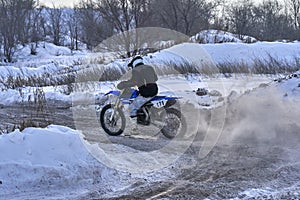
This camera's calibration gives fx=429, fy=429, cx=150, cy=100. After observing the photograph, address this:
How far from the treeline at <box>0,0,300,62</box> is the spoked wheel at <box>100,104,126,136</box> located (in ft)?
69.5

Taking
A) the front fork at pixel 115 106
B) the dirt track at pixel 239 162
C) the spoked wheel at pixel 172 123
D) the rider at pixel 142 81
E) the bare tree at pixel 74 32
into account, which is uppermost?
the bare tree at pixel 74 32

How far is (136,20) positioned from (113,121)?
73.5 ft

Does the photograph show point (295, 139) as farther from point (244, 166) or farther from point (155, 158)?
point (155, 158)

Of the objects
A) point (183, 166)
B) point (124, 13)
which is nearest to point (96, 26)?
point (124, 13)

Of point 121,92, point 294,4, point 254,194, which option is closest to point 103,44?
point 121,92

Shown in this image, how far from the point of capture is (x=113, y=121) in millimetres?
8883

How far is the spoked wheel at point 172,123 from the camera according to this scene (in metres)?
8.39

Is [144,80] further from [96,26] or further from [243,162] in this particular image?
[96,26]

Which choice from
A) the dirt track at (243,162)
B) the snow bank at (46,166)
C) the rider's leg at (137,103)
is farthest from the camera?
the rider's leg at (137,103)

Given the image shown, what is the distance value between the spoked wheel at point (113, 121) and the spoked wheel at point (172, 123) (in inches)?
36.3

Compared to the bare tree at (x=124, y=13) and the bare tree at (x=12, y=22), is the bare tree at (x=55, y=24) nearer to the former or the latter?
the bare tree at (x=12, y=22)

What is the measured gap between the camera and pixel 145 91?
8312 millimetres

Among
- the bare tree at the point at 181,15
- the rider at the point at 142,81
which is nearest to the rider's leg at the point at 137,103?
the rider at the point at 142,81

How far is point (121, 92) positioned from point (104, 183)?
3383mm
